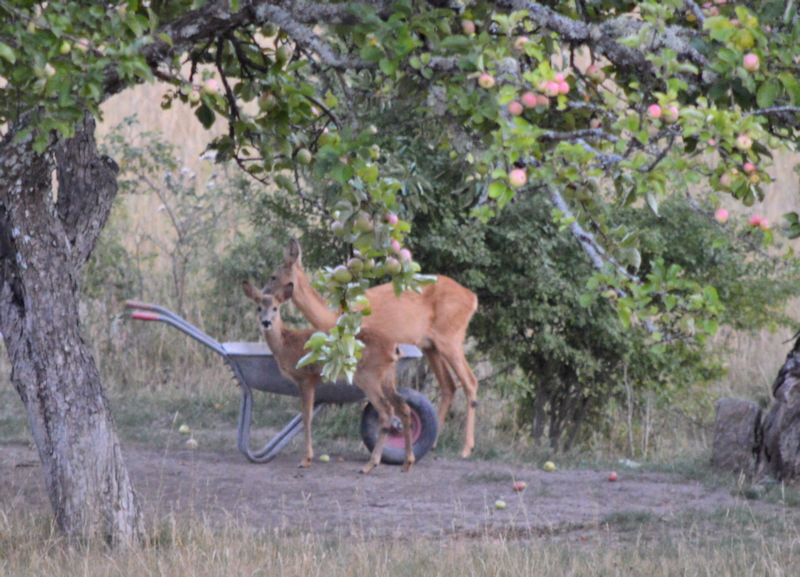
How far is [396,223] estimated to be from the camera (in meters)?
3.82

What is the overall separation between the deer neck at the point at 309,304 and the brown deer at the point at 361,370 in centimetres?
30

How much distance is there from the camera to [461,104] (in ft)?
11.7

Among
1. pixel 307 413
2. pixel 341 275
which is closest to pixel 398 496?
pixel 307 413

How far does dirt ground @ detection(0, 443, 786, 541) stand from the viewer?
686 cm

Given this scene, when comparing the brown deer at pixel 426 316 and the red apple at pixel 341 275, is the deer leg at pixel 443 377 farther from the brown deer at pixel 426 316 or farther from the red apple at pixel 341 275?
the red apple at pixel 341 275

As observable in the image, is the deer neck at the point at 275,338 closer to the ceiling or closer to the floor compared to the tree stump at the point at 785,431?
closer to the ceiling

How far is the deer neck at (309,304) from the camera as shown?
9.27 m

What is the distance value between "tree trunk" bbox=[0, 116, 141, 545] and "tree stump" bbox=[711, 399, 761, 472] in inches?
180

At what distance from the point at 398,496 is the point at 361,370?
126cm

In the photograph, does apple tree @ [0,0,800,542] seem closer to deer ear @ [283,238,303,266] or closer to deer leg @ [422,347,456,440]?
deer ear @ [283,238,303,266]

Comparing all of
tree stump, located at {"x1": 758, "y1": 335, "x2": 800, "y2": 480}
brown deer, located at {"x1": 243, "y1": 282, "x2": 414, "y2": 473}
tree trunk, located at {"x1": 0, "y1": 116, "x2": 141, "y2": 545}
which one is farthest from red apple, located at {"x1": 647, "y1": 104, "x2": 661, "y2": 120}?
brown deer, located at {"x1": 243, "y1": 282, "x2": 414, "y2": 473}

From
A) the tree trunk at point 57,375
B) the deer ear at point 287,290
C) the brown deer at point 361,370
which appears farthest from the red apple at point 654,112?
the brown deer at point 361,370

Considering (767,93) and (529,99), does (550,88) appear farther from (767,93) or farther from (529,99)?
(767,93)

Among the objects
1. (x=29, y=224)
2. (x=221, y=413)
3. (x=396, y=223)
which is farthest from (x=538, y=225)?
(x=396, y=223)
